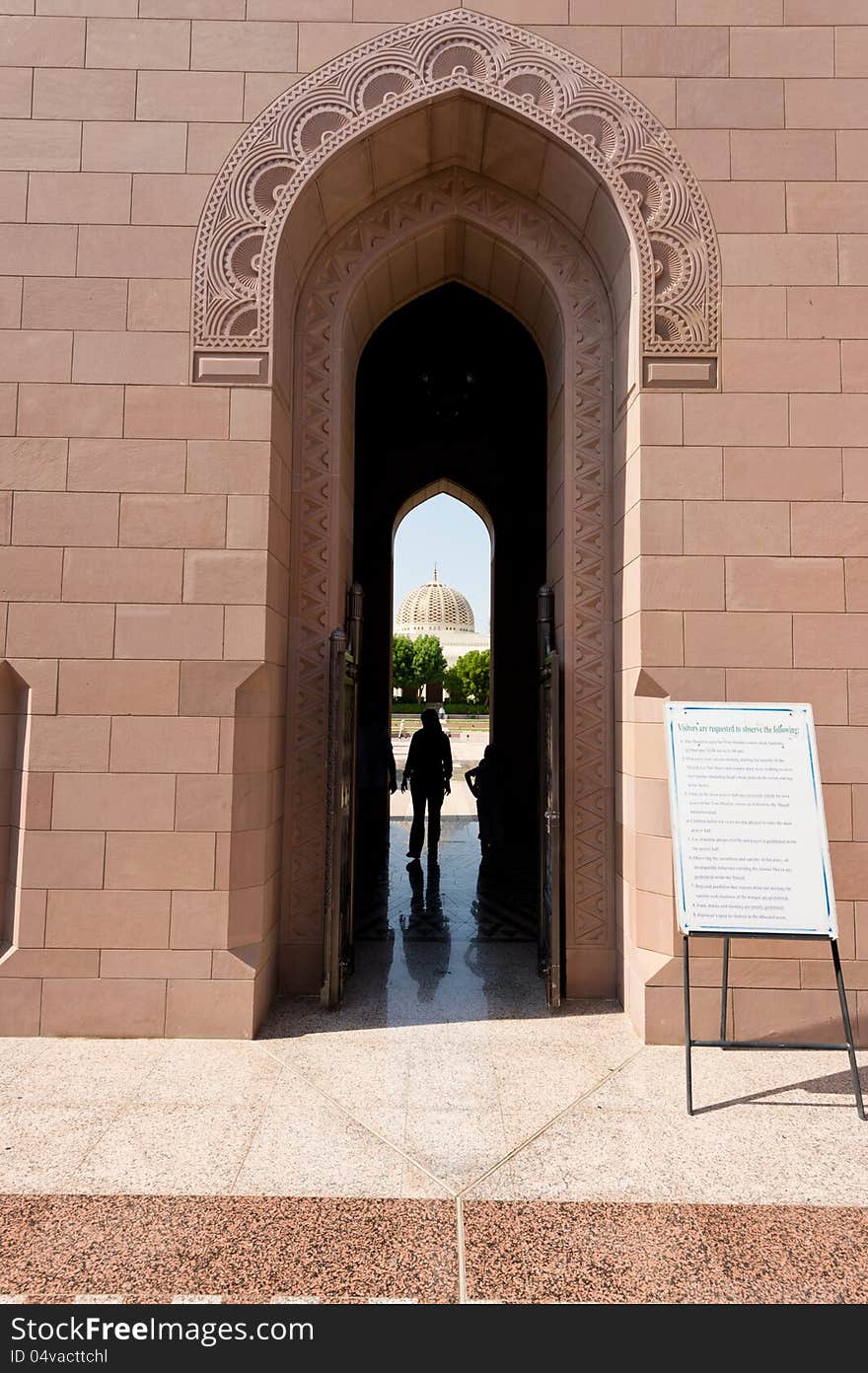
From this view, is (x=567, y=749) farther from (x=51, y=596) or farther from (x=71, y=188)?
(x=71, y=188)

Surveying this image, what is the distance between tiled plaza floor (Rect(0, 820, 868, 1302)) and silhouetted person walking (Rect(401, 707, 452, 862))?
3.43 meters

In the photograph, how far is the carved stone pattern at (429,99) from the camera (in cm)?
416

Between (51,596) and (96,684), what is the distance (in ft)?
1.77

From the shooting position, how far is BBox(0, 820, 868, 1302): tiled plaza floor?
2.24m

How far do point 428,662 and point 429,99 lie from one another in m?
61.5

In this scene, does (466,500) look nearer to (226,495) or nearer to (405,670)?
(226,495)

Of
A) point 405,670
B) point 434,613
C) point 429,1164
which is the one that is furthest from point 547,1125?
point 434,613

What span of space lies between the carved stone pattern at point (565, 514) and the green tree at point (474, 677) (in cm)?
5188

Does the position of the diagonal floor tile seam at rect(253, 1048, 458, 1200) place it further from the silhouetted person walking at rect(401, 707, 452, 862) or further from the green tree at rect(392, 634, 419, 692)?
the green tree at rect(392, 634, 419, 692)

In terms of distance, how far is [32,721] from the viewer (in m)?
4.02

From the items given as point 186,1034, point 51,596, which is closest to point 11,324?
point 51,596

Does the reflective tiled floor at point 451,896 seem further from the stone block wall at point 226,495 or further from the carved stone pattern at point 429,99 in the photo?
the carved stone pattern at point 429,99

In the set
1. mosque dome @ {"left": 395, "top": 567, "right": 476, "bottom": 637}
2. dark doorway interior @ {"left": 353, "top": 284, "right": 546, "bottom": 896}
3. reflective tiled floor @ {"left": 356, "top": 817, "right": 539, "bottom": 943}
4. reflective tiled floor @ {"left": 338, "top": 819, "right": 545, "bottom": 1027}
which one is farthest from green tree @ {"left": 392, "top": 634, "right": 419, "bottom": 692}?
reflective tiled floor @ {"left": 338, "top": 819, "right": 545, "bottom": 1027}

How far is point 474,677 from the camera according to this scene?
60.6 meters
